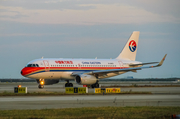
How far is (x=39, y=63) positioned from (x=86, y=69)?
327 inches

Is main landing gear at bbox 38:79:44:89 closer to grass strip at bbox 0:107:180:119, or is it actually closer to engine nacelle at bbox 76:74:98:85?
engine nacelle at bbox 76:74:98:85

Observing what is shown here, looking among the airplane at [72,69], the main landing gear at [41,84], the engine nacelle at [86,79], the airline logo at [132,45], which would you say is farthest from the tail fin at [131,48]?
the main landing gear at [41,84]

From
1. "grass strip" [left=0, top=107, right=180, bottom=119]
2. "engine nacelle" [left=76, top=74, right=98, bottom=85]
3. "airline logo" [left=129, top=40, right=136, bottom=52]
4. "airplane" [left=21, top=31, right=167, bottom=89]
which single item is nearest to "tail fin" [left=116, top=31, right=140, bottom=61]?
"airline logo" [left=129, top=40, right=136, bottom=52]

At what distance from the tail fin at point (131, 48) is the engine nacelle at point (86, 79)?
41.9ft

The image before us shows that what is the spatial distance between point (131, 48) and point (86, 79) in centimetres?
1683

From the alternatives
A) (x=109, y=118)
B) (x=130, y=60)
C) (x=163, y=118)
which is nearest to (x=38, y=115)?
(x=109, y=118)

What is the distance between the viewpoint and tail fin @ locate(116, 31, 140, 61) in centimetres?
6038

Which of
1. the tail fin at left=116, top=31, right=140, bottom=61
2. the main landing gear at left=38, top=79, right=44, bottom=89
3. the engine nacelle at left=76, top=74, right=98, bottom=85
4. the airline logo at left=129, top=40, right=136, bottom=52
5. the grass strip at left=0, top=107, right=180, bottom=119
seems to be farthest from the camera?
the airline logo at left=129, top=40, right=136, bottom=52

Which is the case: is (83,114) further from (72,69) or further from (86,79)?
(72,69)

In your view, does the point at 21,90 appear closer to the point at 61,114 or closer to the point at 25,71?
the point at 25,71

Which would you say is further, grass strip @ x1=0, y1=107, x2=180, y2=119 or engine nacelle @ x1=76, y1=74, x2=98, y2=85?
engine nacelle @ x1=76, y1=74, x2=98, y2=85

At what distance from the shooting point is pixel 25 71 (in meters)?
47.8

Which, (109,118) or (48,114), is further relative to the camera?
(48,114)

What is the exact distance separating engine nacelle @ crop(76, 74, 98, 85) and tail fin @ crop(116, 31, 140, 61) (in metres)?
12.8
